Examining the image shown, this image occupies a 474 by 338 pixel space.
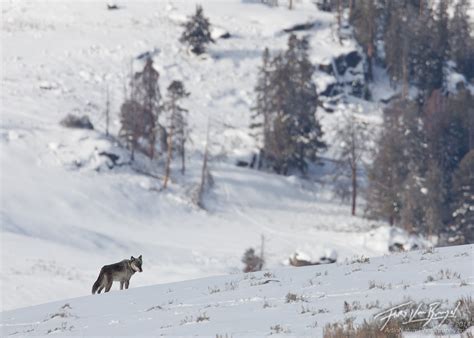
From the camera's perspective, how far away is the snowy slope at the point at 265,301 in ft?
29.8

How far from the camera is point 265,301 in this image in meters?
10.7

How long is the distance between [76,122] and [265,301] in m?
49.7

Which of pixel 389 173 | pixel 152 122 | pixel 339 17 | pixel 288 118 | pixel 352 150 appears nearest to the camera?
pixel 389 173

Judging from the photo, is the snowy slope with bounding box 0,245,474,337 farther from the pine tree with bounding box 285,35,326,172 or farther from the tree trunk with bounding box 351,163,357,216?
the pine tree with bounding box 285,35,326,172

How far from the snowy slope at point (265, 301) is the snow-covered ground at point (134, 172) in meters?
2.15

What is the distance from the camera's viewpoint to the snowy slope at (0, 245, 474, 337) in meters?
9.08

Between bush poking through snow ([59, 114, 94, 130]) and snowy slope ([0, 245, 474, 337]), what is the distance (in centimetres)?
4499

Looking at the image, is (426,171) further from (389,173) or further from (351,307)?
(351,307)

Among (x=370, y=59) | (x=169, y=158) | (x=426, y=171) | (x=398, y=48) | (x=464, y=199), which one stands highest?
(x=398, y=48)

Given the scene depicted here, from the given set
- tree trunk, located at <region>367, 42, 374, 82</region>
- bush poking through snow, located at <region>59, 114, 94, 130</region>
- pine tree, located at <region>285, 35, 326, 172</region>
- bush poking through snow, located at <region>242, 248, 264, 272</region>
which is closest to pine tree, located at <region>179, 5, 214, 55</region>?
pine tree, located at <region>285, 35, 326, 172</region>

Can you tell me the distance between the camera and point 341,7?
9081 cm

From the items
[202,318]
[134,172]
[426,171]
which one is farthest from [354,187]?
[202,318]

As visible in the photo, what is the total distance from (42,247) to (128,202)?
1252cm

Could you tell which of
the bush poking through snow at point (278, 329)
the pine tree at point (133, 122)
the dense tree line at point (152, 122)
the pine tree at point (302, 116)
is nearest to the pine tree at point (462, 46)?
the pine tree at point (302, 116)
